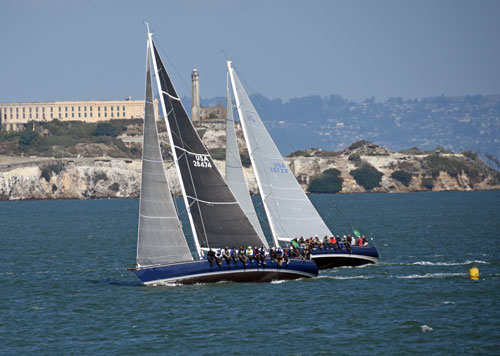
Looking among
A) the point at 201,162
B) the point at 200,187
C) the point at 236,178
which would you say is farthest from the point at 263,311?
the point at 236,178

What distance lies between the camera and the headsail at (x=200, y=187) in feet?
127

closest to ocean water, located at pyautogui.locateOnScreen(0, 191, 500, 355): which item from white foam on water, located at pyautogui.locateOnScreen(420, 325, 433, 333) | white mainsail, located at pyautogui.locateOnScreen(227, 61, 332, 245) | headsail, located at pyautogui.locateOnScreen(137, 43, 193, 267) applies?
white foam on water, located at pyautogui.locateOnScreen(420, 325, 433, 333)

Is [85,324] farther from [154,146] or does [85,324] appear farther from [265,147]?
[265,147]

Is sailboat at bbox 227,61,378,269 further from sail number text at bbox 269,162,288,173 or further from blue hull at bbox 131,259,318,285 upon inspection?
blue hull at bbox 131,259,318,285

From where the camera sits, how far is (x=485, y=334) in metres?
29.3

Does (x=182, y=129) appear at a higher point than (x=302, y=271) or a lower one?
higher

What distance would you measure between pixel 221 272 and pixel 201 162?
5049mm

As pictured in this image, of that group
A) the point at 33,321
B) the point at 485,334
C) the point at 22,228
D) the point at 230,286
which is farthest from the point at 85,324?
the point at 22,228

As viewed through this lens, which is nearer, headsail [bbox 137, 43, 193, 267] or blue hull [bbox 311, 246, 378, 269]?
headsail [bbox 137, 43, 193, 267]

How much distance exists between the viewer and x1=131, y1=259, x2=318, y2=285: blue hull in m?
37.6

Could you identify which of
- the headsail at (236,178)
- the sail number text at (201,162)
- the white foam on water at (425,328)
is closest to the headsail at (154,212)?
the sail number text at (201,162)

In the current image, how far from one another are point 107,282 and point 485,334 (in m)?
20.8

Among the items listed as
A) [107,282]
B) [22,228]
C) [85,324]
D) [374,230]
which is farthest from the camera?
[22,228]

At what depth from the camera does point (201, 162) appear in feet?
129
